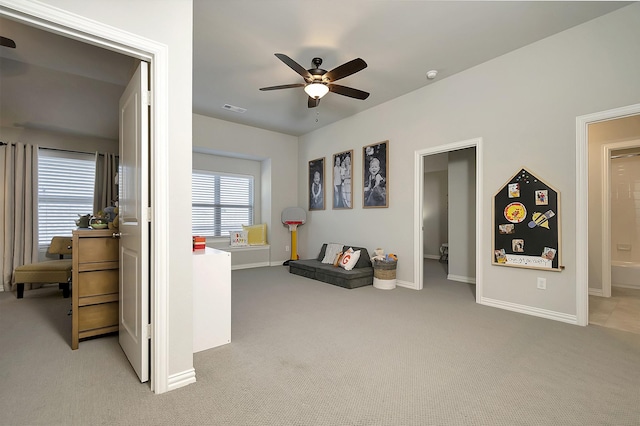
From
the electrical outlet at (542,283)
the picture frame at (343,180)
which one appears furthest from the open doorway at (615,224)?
the picture frame at (343,180)

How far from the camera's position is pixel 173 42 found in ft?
6.01

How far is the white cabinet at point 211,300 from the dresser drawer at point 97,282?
772 mm

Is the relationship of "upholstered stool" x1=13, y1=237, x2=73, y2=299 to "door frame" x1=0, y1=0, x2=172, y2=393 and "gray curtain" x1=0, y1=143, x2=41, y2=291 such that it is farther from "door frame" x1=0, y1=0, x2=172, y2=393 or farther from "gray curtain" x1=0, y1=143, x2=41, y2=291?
"door frame" x1=0, y1=0, x2=172, y2=393

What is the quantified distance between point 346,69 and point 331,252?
320 centimetres

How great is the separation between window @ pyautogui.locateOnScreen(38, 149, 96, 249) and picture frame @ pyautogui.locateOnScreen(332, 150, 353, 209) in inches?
177

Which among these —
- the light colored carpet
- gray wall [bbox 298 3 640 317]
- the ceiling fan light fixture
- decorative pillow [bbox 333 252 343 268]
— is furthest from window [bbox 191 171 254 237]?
the ceiling fan light fixture

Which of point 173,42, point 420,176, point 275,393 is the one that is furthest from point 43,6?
point 420,176

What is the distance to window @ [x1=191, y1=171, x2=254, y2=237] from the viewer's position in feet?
20.0

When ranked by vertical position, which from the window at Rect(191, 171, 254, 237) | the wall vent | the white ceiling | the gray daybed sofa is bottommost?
the gray daybed sofa

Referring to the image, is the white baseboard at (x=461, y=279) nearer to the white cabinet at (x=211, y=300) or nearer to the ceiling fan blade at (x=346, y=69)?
the ceiling fan blade at (x=346, y=69)

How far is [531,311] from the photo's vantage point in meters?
3.14

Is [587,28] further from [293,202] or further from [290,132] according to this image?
[293,202]

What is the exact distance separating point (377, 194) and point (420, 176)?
799mm

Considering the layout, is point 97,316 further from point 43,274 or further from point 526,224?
point 526,224
